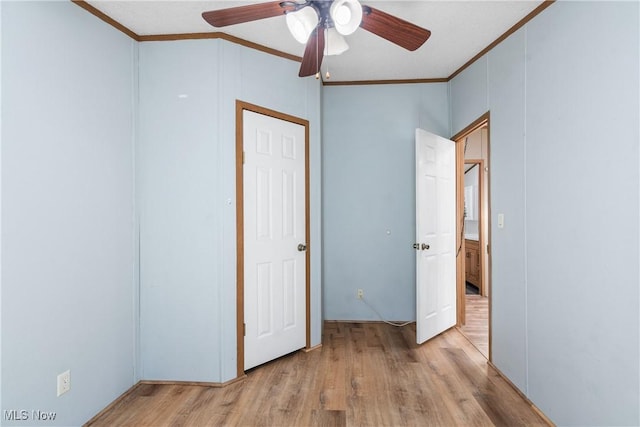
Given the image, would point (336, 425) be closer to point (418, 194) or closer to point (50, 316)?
point (50, 316)

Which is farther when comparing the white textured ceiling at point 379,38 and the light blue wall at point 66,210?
the white textured ceiling at point 379,38

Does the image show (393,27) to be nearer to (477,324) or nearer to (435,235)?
(435,235)

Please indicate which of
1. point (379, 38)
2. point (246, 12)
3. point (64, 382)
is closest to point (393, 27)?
point (246, 12)

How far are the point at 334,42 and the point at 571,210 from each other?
163cm

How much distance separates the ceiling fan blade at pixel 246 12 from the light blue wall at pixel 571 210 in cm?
149

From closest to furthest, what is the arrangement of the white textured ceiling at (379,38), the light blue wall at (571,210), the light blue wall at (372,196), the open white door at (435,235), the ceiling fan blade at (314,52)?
the light blue wall at (571,210)
the ceiling fan blade at (314,52)
the white textured ceiling at (379,38)
the open white door at (435,235)
the light blue wall at (372,196)

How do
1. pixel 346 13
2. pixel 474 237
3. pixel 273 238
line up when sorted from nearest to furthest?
1. pixel 346 13
2. pixel 273 238
3. pixel 474 237

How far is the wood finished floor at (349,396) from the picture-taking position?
78.4 inches

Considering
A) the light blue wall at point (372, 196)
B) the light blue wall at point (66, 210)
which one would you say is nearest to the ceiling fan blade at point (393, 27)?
the light blue wall at point (66, 210)

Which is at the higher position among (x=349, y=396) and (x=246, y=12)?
(x=246, y=12)

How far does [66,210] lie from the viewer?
1.87 meters

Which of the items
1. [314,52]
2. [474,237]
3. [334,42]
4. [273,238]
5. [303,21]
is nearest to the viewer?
[303,21]

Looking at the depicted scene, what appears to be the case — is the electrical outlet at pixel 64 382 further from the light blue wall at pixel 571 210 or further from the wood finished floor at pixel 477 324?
the wood finished floor at pixel 477 324

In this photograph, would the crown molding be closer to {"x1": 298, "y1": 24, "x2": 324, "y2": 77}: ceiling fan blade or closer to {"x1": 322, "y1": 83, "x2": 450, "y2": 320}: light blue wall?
{"x1": 298, "y1": 24, "x2": 324, "y2": 77}: ceiling fan blade
